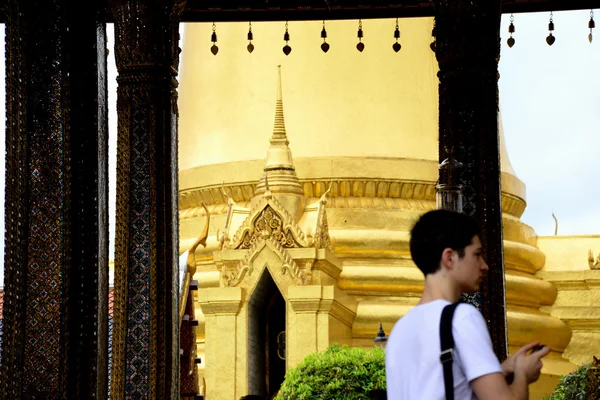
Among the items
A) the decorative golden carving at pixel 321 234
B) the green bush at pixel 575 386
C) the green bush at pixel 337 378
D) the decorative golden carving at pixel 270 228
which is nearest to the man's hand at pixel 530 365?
the green bush at pixel 575 386

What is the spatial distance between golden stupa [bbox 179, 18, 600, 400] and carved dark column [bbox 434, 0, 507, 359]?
8.00 metres

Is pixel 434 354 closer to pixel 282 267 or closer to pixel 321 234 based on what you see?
pixel 282 267

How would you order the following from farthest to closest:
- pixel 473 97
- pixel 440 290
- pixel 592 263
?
pixel 592 263, pixel 473 97, pixel 440 290

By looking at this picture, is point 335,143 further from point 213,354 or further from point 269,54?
point 213,354

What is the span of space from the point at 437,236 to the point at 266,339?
12933 millimetres

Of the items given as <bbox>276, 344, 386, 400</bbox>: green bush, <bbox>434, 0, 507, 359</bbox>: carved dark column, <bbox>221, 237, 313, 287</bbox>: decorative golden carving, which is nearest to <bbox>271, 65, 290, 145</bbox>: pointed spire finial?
<bbox>221, 237, 313, 287</bbox>: decorative golden carving

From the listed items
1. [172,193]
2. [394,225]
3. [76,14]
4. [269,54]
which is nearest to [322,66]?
[269,54]

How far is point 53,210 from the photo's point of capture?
7031 millimetres

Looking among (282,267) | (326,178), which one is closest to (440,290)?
(282,267)

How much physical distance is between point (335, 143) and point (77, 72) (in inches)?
472

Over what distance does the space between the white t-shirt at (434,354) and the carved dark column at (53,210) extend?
11.7 feet

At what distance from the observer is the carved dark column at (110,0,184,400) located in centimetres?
870

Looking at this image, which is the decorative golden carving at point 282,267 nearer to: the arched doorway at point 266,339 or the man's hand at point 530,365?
the arched doorway at point 266,339

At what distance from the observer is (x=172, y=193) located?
29.5 feet
